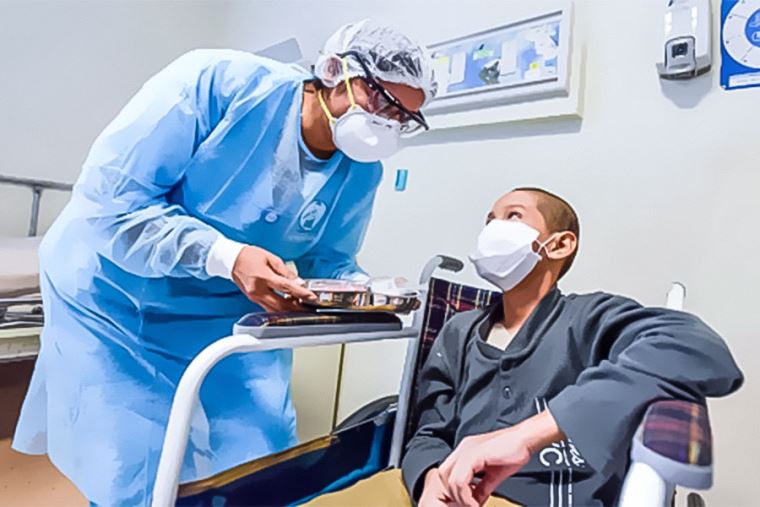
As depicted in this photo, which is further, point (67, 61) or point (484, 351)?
point (67, 61)

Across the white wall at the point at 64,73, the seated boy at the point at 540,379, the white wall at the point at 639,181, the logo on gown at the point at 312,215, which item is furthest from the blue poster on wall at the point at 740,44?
the white wall at the point at 64,73

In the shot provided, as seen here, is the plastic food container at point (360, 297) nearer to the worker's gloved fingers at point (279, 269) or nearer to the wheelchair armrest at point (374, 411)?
the worker's gloved fingers at point (279, 269)

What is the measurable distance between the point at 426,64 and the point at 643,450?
0.81 m

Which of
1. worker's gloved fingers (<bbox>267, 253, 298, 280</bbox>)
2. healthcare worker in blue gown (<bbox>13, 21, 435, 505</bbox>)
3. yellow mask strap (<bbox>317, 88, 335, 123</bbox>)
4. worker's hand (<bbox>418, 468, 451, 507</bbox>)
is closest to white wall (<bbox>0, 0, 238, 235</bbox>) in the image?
healthcare worker in blue gown (<bbox>13, 21, 435, 505</bbox>)

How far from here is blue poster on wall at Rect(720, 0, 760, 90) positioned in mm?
951

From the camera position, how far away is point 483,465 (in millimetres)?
548

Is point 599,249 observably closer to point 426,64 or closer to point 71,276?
point 426,64

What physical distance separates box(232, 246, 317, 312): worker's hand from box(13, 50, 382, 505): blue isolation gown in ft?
0.29

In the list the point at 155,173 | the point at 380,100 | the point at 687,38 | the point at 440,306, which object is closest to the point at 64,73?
the point at 155,173

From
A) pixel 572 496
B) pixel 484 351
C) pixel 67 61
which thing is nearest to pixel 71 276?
pixel 484 351

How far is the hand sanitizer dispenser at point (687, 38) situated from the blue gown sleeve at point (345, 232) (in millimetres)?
631

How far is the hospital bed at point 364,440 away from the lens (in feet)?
1.34

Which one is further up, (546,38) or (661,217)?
(546,38)

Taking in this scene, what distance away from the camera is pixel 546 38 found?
1206mm
